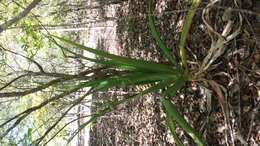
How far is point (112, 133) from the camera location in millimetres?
3855

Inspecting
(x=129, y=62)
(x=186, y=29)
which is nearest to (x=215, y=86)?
(x=186, y=29)

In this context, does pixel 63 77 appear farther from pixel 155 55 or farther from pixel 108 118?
pixel 108 118

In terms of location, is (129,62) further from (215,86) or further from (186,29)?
(215,86)

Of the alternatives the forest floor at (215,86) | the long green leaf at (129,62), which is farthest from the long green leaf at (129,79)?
the forest floor at (215,86)

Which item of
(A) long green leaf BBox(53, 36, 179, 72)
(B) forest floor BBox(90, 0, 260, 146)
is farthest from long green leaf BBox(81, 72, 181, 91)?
(B) forest floor BBox(90, 0, 260, 146)

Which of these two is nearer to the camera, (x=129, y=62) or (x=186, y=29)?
(x=186, y=29)

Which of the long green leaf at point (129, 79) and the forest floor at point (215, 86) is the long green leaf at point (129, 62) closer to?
the long green leaf at point (129, 79)

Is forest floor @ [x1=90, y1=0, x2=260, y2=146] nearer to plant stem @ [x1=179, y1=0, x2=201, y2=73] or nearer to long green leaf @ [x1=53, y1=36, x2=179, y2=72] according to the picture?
plant stem @ [x1=179, y1=0, x2=201, y2=73]

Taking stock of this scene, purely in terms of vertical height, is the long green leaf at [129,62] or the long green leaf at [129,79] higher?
the long green leaf at [129,62]

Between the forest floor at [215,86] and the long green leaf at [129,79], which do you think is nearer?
the forest floor at [215,86]

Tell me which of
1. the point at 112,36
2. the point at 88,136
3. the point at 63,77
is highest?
the point at 112,36

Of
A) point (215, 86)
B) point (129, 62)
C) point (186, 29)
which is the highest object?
point (186, 29)

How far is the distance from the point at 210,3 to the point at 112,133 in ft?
7.17

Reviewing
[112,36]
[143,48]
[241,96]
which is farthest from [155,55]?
[112,36]
